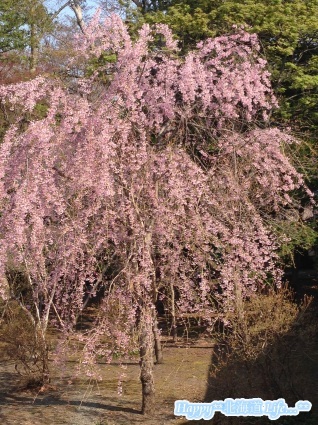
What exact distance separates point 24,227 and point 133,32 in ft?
30.7

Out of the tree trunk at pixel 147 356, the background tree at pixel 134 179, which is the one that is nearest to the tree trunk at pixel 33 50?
the background tree at pixel 134 179

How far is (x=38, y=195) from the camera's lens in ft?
25.6

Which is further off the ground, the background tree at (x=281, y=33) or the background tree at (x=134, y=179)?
the background tree at (x=281, y=33)

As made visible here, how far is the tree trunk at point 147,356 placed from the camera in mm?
8023

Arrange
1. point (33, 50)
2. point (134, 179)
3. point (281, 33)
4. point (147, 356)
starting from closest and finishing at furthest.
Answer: point (134, 179)
point (147, 356)
point (281, 33)
point (33, 50)

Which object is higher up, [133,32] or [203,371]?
[133,32]

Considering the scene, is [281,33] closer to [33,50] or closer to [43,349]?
[43,349]

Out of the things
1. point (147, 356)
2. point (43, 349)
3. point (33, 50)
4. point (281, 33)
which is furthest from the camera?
point (33, 50)

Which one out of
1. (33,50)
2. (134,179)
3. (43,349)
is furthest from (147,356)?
(33,50)

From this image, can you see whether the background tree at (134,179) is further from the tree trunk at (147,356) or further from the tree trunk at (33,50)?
the tree trunk at (33,50)

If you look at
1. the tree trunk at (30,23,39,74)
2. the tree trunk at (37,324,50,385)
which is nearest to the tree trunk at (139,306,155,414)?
the tree trunk at (37,324,50,385)

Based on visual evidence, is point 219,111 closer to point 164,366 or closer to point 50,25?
point 164,366

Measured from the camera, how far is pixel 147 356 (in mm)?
8781

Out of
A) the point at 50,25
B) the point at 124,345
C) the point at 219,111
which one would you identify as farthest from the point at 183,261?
the point at 50,25
